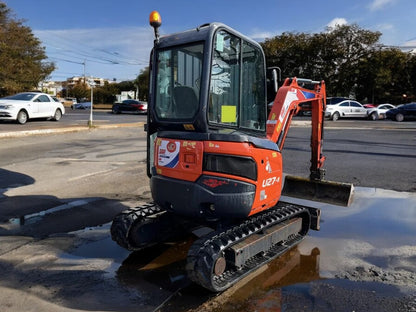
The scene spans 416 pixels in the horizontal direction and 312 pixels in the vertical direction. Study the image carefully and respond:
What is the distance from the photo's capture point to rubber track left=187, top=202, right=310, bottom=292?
3518 mm

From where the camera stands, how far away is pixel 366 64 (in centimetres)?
3975

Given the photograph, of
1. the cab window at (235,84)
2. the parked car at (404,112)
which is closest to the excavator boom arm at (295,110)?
the cab window at (235,84)

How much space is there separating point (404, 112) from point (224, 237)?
27.9 m

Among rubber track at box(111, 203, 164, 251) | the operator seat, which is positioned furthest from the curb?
the operator seat

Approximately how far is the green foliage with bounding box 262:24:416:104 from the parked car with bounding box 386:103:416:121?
12.5 m

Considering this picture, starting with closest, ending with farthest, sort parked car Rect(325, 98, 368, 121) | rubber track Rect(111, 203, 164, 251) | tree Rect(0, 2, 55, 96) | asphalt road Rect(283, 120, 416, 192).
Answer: rubber track Rect(111, 203, 164, 251)
asphalt road Rect(283, 120, 416, 192)
parked car Rect(325, 98, 368, 121)
tree Rect(0, 2, 55, 96)

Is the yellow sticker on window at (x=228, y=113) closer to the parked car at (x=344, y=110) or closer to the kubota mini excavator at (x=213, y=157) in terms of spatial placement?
the kubota mini excavator at (x=213, y=157)

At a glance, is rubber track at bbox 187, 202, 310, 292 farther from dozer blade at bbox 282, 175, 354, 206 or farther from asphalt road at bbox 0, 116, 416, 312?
dozer blade at bbox 282, 175, 354, 206

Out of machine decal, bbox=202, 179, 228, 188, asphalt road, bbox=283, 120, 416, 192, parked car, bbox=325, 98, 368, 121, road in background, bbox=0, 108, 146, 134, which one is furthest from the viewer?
parked car, bbox=325, 98, 368, 121

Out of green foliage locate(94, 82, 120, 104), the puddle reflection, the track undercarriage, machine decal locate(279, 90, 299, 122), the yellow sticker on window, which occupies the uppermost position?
green foliage locate(94, 82, 120, 104)

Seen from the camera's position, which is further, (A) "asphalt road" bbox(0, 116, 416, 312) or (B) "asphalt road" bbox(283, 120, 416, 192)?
(B) "asphalt road" bbox(283, 120, 416, 192)

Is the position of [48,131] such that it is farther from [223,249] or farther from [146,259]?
[223,249]

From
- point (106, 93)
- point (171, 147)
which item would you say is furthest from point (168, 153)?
point (106, 93)

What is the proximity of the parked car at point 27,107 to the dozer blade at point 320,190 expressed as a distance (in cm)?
1568
